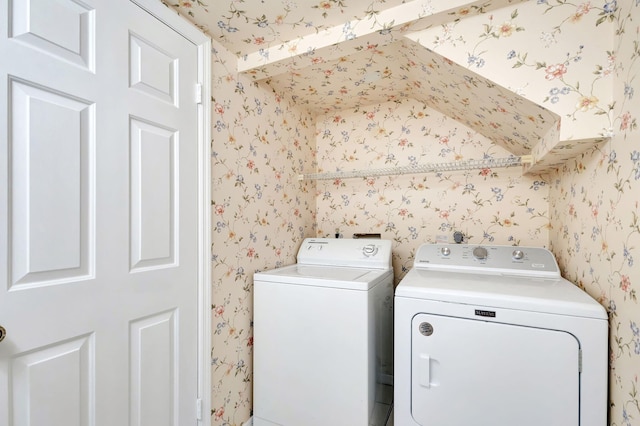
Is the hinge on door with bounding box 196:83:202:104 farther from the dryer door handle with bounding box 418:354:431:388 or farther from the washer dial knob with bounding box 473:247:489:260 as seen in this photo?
the washer dial knob with bounding box 473:247:489:260

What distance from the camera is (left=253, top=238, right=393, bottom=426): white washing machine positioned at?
1.47m

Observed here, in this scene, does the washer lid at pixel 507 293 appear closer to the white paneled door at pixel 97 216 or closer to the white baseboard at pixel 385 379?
the white baseboard at pixel 385 379

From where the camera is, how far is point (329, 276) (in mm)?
1648

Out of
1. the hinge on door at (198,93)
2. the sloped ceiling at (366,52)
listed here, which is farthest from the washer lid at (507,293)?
the hinge on door at (198,93)

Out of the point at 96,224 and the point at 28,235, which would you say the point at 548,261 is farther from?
the point at 28,235

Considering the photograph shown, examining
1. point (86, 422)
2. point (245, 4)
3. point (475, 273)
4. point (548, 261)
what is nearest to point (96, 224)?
point (86, 422)

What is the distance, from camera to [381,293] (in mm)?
1709

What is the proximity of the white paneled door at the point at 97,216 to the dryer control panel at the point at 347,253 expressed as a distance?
2.91ft

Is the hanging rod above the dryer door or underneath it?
above

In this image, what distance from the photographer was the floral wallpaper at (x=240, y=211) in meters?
1.55

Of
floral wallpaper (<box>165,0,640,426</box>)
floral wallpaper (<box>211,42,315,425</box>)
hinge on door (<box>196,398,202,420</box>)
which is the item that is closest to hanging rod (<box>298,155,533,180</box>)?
floral wallpaper (<box>165,0,640,426</box>)

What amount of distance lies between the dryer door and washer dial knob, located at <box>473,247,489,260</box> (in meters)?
0.63

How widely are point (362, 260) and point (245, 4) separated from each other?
1.50 m

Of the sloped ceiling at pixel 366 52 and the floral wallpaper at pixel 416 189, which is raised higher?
the sloped ceiling at pixel 366 52
